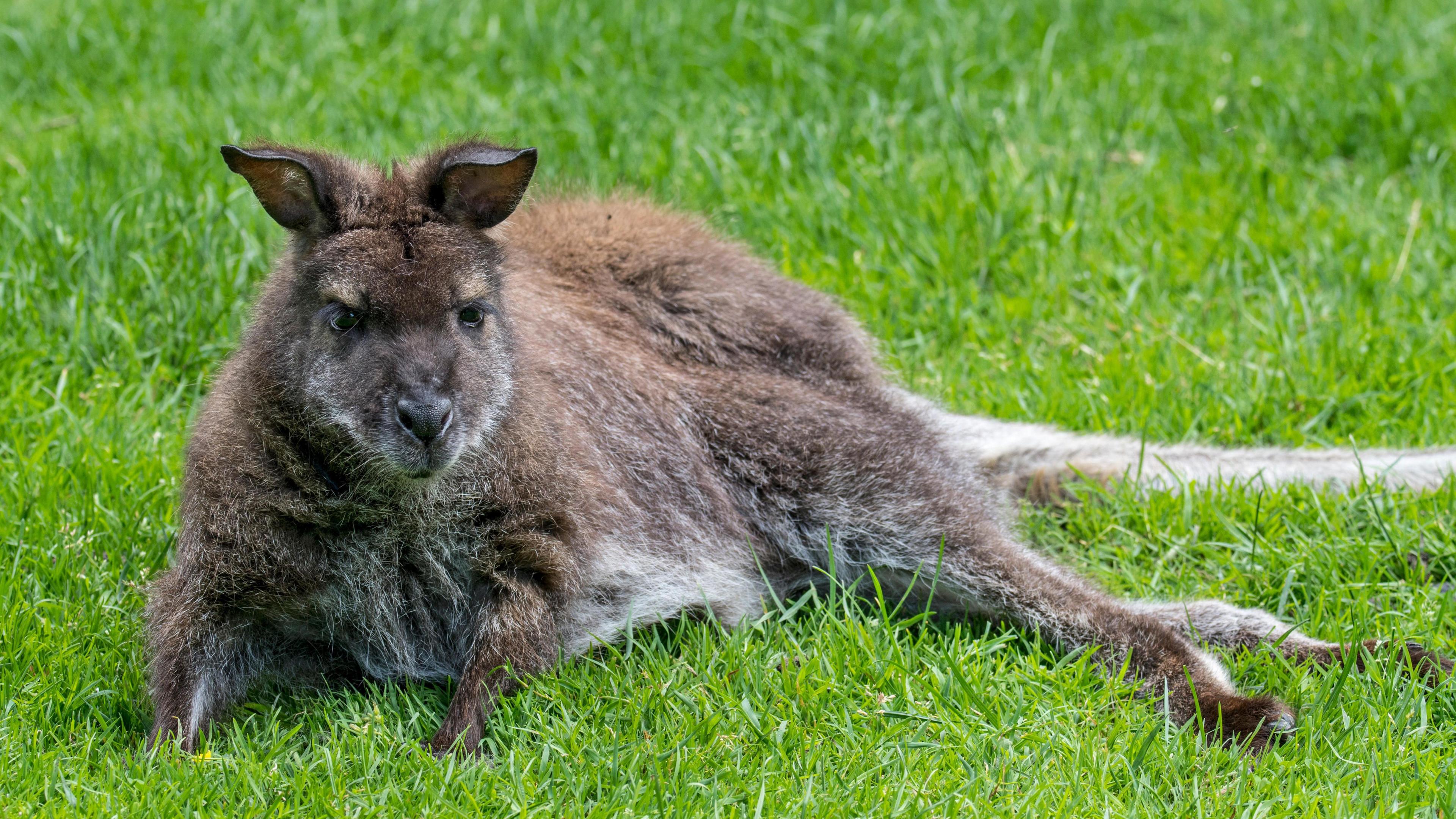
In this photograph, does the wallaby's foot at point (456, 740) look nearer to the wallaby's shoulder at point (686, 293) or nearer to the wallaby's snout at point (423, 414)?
the wallaby's snout at point (423, 414)

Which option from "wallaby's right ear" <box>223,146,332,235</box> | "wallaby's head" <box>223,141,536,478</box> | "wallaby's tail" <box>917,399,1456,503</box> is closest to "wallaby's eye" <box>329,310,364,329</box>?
"wallaby's head" <box>223,141,536,478</box>

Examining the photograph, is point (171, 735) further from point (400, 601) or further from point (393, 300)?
point (393, 300)

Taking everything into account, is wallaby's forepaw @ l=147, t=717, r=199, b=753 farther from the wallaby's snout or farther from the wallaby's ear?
the wallaby's ear

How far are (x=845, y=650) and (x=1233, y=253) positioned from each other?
11.1 feet

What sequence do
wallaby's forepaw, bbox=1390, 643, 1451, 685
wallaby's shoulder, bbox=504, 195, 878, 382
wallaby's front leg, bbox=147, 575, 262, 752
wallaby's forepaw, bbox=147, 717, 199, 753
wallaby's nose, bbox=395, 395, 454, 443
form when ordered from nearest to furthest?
1. wallaby's nose, bbox=395, 395, 454, 443
2. wallaby's forepaw, bbox=147, 717, 199, 753
3. wallaby's front leg, bbox=147, 575, 262, 752
4. wallaby's forepaw, bbox=1390, 643, 1451, 685
5. wallaby's shoulder, bbox=504, 195, 878, 382

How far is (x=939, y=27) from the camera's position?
26.3 feet

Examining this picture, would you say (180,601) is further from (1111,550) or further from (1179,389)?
(1179,389)

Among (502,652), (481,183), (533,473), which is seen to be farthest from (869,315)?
(502,652)

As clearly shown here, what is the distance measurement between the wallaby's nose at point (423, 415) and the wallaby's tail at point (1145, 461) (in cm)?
207

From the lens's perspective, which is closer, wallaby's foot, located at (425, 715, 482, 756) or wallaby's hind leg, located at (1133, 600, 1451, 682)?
wallaby's foot, located at (425, 715, 482, 756)

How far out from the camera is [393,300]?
375cm

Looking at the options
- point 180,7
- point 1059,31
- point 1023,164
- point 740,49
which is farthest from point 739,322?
point 180,7

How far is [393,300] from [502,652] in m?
Result: 1.00

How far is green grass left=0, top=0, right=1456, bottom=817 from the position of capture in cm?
374
